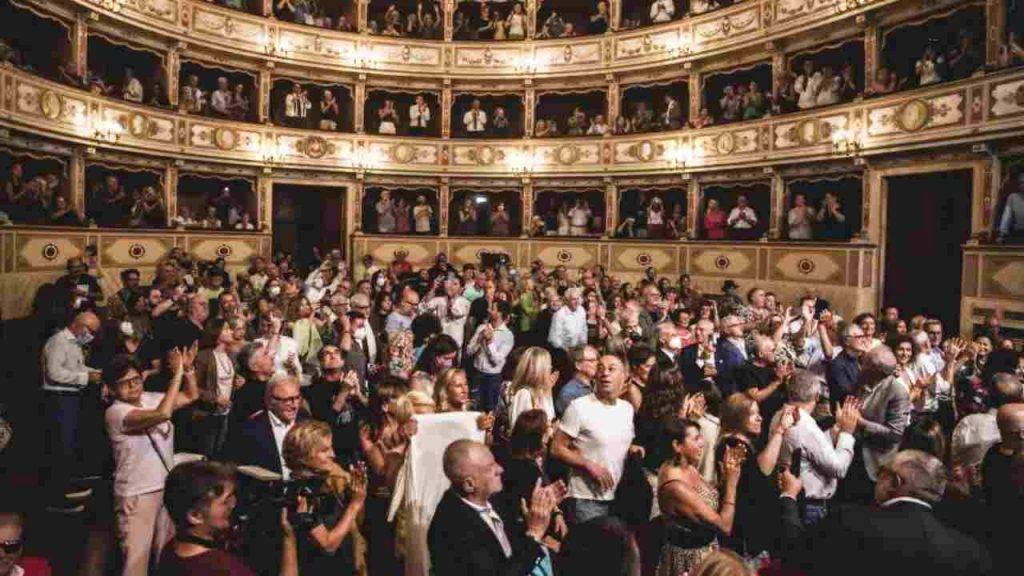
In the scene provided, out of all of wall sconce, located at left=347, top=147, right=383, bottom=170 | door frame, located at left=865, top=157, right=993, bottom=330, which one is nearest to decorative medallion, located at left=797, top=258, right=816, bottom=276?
door frame, located at left=865, top=157, right=993, bottom=330

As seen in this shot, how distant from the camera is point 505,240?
19906mm

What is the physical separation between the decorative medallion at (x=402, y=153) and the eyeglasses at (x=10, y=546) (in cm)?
1806

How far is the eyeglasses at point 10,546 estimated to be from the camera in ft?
8.82

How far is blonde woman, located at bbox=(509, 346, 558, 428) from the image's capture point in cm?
468

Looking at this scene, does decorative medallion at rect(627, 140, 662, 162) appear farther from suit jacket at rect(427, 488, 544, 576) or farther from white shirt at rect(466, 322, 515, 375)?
suit jacket at rect(427, 488, 544, 576)

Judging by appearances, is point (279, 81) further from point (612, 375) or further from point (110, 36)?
point (612, 375)

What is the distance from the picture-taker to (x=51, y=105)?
521 inches

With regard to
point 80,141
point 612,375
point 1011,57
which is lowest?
point 612,375

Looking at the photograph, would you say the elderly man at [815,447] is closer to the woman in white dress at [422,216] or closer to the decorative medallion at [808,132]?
the decorative medallion at [808,132]

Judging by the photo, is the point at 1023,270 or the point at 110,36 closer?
the point at 1023,270

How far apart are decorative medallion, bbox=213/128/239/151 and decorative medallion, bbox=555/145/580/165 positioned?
887cm

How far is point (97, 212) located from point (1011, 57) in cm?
1795

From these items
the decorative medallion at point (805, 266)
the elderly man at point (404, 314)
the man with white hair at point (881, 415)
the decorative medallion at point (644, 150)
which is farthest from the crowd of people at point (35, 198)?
the decorative medallion at point (805, 266)

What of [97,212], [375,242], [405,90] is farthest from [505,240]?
[97,212]
